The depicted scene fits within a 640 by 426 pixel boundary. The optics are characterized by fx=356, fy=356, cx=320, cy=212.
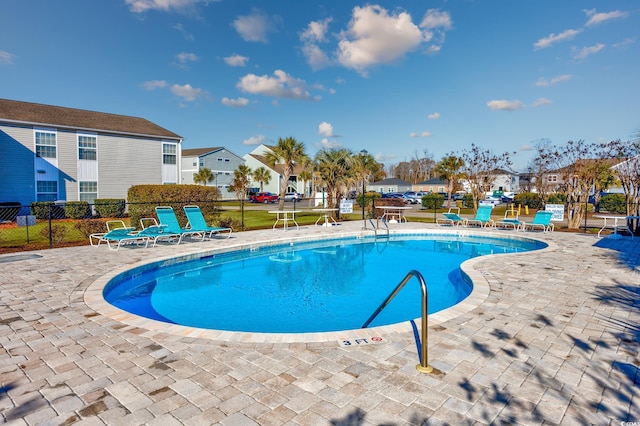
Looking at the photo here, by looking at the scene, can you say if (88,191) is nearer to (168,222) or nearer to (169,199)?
(169,199)

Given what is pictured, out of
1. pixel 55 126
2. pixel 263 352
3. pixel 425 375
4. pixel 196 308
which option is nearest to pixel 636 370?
pixel 425 375

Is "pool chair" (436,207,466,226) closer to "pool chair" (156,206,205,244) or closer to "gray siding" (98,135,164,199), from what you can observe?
"pool chair" (156,206,205,244)

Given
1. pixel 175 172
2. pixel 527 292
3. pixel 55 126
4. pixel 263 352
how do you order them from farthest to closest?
pixel 175 172, pixel 55 126, pixel 527 292, pixel 263 352

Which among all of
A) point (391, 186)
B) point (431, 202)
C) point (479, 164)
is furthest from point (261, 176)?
point (479, 164)

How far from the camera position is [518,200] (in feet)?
103

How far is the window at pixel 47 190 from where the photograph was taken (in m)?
21.5

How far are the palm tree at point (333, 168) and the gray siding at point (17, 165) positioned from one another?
1702 cm

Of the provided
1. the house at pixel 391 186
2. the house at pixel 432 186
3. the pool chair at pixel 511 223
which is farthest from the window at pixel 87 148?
the house at pixel 432 186

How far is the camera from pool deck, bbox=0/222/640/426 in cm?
257

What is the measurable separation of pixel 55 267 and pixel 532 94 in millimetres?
20457

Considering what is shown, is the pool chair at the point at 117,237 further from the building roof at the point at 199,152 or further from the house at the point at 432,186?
the house at the point at 432,186

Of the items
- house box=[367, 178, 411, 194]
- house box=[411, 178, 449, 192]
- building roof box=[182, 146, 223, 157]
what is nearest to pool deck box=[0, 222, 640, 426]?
building roof box=[182, 146, 223, 157]

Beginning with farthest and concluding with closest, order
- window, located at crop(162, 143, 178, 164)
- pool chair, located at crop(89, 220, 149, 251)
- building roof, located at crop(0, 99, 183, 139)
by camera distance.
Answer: window, located at crop(162, 143, 178, 164) < building roof, located at crop(0, 99, 183, 139) < pool chair, located at crop(89, 220, 149, 251)

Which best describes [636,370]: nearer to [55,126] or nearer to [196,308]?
[196,308]
